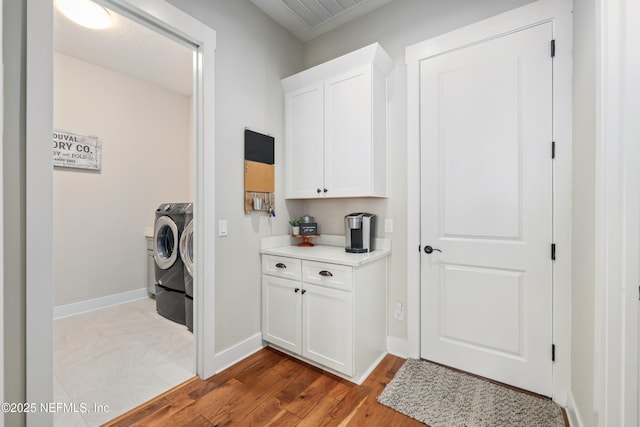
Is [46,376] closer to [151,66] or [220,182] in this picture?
[220,182]

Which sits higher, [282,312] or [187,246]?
[187,246]

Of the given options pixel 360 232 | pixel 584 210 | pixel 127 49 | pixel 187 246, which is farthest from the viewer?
pixel 127 49

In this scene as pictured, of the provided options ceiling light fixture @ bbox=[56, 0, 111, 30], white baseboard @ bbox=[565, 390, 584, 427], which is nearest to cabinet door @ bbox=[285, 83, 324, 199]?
ceiling light fixture @ bbox=[56, 0, 111, 30]

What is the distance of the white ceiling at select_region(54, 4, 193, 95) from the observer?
257 centimetres

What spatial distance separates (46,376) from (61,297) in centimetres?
228

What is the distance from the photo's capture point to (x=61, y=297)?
296cm

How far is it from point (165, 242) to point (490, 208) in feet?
10.4

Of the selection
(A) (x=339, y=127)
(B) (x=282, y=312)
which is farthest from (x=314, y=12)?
(B) (x=282, y=312)

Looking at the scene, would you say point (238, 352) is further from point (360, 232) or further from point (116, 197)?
point (116, 197)

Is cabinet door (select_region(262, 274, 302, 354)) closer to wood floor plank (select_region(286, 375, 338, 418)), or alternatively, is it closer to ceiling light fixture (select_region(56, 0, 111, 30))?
wood floor plank (select_region(286, 375, 338, 418))

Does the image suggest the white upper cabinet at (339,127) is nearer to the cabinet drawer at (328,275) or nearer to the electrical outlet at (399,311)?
the cabinet drawer at (328,275)

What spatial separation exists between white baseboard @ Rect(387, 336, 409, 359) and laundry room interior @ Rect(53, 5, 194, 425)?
1495 millimetres

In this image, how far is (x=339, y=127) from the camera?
2.21 metres

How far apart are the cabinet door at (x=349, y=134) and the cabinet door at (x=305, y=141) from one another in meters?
0.08
